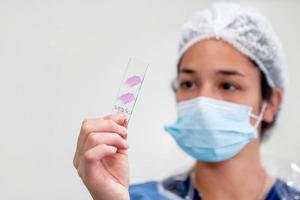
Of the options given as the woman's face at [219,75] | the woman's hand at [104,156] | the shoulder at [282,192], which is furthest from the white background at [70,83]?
the woman's hand at [104,156]

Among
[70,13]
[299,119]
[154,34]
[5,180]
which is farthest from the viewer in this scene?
[299,119]

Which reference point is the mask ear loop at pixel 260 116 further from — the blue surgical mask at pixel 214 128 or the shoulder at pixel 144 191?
the shoulder at pixel 144 191

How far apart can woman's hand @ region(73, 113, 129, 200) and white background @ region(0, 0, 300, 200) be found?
1.44ft

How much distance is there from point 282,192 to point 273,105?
26 cm

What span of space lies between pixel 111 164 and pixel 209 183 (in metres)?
0.59

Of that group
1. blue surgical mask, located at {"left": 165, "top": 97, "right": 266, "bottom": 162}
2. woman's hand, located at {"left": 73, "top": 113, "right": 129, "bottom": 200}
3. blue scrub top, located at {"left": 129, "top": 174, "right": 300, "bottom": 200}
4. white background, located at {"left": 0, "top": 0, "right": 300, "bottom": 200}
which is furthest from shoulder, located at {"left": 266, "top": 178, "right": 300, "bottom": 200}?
woman's hand, located at {"left": 73, "top": 113, "right": 129, "bottom": 200}

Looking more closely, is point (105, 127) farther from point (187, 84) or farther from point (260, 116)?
point (260, 116)

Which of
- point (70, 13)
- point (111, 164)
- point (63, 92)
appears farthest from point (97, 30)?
point (111, 164)

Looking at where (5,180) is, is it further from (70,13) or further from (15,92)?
(70,13)

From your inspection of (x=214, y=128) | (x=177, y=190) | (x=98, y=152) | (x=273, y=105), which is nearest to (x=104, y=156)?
(x=98, y=152)

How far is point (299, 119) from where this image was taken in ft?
5.79

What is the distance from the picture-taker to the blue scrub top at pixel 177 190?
140 cm

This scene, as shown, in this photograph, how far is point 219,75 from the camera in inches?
52.3

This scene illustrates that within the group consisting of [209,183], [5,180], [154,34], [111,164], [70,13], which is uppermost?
[70,13]
